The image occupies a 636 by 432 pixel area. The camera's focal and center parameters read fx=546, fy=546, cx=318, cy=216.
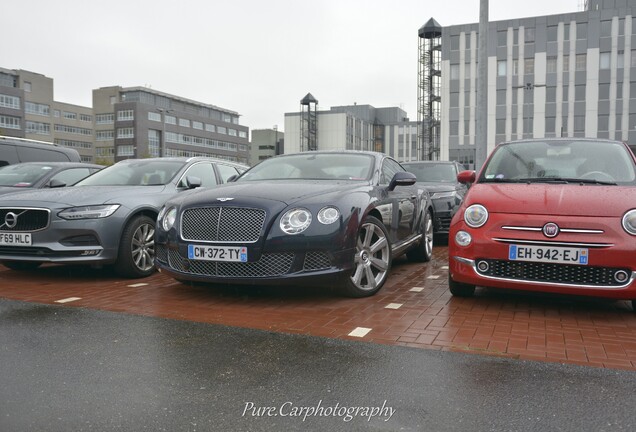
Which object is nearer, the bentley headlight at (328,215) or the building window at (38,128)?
the bentley headlight at (328,215)

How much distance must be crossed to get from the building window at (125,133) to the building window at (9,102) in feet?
66.0

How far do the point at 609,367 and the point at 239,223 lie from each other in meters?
2.95

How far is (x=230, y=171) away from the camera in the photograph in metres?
8.53

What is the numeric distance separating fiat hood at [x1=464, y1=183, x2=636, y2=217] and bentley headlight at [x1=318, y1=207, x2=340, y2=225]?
3.89 ft

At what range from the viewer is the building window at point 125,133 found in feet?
319

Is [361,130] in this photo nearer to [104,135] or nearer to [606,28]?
[606,28]

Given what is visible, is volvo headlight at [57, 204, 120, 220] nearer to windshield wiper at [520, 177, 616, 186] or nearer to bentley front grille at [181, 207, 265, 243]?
bentley front grille at [181, 207, 265, 243]

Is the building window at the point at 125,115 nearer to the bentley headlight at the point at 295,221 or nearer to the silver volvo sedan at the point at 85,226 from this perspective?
the silver volvo sedan at the point at 85,226

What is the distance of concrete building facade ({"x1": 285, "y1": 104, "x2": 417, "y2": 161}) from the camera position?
290 ft

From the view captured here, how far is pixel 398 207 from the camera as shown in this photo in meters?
6.27

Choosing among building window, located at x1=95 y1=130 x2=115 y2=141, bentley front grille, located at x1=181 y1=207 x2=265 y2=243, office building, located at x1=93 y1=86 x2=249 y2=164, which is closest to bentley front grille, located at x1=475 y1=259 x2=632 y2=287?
bentley front grille, located at x1=181 y1=207 x2=265 y2=243

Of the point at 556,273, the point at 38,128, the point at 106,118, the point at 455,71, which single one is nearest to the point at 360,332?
the point at 556,273

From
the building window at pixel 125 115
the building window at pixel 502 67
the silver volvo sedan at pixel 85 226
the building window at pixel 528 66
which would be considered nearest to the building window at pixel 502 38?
the building window at pixel 502 67

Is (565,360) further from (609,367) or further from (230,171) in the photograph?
(230,171)
